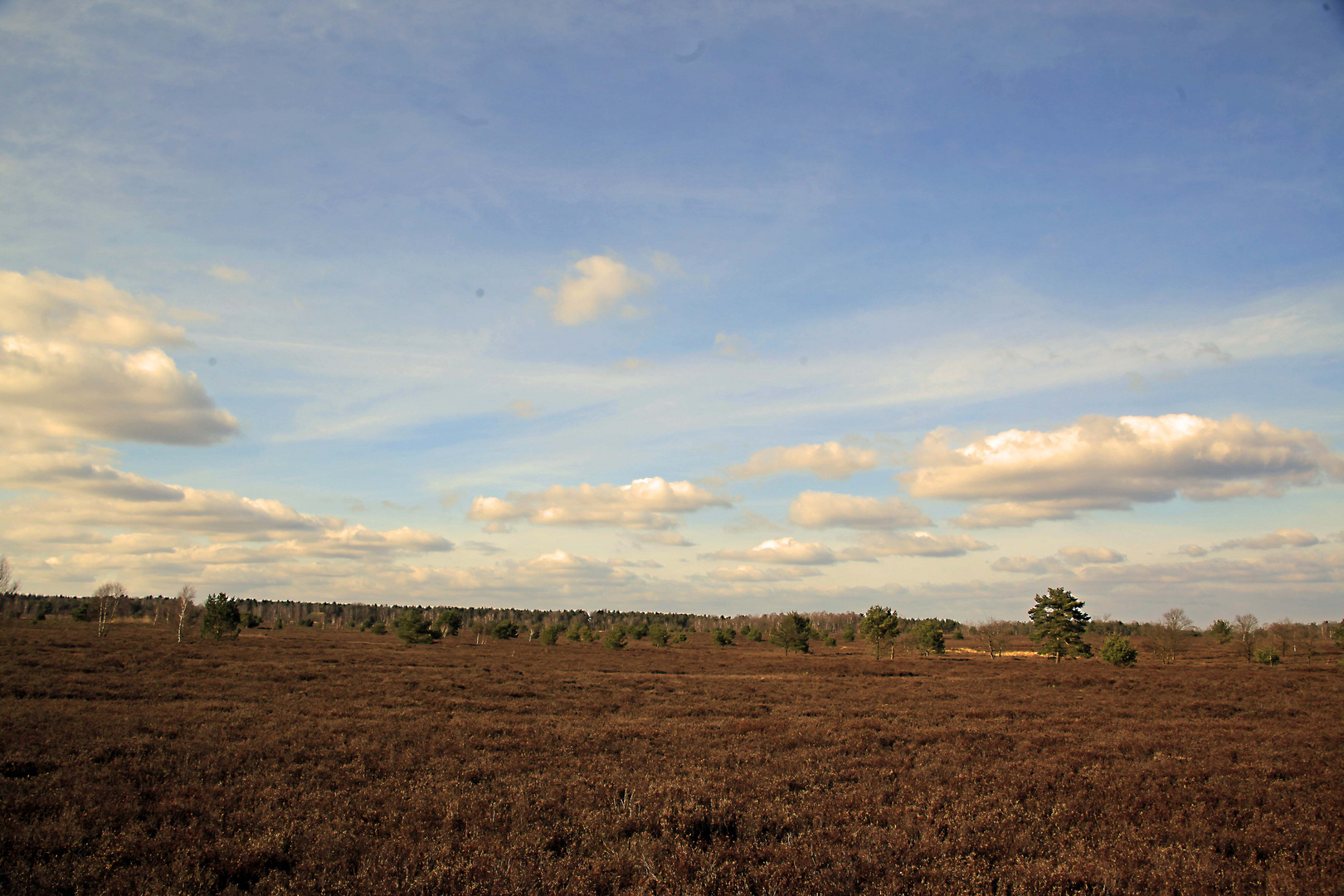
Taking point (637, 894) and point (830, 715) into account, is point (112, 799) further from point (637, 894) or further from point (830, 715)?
point (830, 715)

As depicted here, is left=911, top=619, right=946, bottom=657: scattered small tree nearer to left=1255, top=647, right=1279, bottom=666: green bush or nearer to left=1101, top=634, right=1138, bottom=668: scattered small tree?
left=1101, top=634, right=1138, bottom=668: scattered small tree

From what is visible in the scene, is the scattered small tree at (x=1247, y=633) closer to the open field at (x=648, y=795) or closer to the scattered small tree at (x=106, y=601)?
the open field at (x=648, y=795)

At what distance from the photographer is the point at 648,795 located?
1274cm

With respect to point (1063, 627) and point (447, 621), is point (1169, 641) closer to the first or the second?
point (1063, 627)

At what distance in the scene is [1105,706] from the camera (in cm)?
3034

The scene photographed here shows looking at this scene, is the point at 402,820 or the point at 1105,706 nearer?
the point at 402,820

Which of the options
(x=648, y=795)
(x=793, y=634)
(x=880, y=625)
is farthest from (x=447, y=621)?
(x=648, y=795)

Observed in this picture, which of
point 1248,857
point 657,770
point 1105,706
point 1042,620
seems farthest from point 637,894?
point 1042,620

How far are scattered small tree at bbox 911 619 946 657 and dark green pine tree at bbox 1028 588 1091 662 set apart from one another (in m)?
12.5

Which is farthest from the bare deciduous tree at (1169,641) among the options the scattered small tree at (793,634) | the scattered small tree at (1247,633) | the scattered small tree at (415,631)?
the scattered small tree at (415,631)

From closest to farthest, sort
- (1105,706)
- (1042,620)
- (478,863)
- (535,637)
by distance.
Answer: (478,863) < (1105,706) < (1042,620) < (535,637)

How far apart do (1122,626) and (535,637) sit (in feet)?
591

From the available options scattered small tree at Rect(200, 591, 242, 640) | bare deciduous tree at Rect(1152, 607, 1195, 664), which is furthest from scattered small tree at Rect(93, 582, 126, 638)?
bare deciduous tree at Rect(1152, 607, 1195, 664)

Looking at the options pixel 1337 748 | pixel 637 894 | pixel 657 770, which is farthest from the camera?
pixel 1337 748
